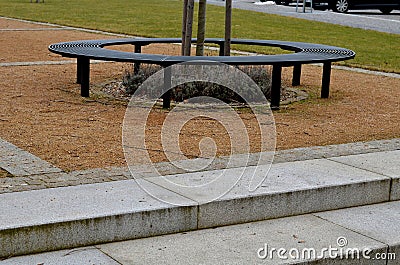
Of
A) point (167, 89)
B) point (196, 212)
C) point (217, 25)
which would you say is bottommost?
point (217, 25)

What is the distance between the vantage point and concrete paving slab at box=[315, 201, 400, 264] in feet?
17.0

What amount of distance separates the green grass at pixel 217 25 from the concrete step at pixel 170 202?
7.78 meters

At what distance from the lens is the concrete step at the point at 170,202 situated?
4680 mm

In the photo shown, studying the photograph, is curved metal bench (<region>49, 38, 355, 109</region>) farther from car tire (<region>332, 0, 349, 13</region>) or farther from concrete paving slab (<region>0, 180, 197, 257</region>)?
car tire (<region>332, 0, 349, 13</region>)

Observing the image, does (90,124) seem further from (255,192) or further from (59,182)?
(255,192)

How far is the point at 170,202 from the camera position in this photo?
511 centimetres

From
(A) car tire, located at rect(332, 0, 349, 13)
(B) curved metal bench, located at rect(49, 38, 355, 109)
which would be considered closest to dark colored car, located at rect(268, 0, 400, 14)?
(A) car tire, located at rect(332, 0, 349, 13)

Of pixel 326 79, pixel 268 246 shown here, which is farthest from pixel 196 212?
pixel 326 79

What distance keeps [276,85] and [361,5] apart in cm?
2307

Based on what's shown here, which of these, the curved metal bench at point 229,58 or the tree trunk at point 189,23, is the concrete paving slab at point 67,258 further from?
the tree trunk at point 189,23

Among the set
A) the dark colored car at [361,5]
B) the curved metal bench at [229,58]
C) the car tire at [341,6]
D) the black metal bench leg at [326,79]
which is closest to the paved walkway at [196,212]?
the curved metal bench at [229,58]

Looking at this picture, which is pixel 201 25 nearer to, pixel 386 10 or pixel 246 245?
pixel 246 245

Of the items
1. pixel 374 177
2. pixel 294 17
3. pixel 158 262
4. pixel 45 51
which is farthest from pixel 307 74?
→ pixel 294 17

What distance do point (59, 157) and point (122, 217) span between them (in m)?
1.66
